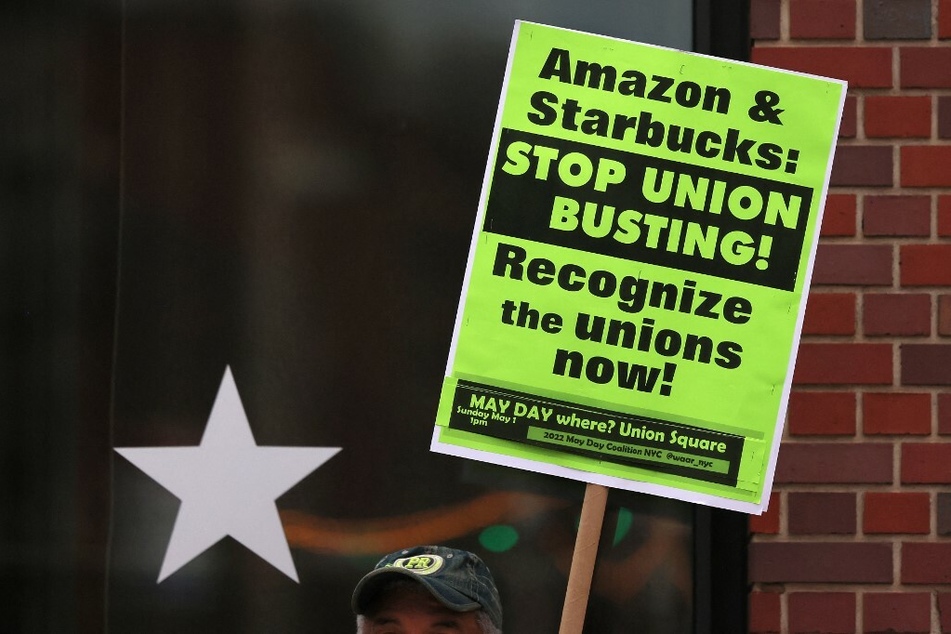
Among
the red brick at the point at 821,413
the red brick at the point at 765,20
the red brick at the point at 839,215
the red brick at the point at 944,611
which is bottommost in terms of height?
the red brick at the point at 944,611

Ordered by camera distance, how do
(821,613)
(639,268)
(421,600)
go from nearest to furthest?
(421,600), (639,268), (821,613)

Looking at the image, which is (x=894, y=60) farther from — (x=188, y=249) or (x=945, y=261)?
(x=188, y=249)

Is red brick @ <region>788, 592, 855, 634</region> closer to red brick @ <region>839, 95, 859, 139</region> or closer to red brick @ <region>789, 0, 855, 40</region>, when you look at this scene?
red brick @ <region>839, 95, 859, 139</region>

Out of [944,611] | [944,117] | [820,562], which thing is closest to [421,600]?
[820,562]

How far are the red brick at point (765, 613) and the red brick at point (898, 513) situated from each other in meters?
0.27

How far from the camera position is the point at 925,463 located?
3553mm

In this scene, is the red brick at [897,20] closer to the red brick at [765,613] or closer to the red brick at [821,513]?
the red brick at [821,513]

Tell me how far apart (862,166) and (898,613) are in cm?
103

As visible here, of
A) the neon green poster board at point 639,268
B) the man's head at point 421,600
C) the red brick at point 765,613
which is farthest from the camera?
Answer: the red brick at point 765,613

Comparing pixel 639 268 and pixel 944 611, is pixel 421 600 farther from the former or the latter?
pixel 944 611

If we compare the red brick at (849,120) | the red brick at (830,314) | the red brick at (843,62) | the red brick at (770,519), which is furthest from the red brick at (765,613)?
the red brick at (843,62)

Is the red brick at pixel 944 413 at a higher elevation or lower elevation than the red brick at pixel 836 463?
higher

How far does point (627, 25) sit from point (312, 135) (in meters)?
0.80

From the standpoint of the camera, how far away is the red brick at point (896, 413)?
356 centimetres
